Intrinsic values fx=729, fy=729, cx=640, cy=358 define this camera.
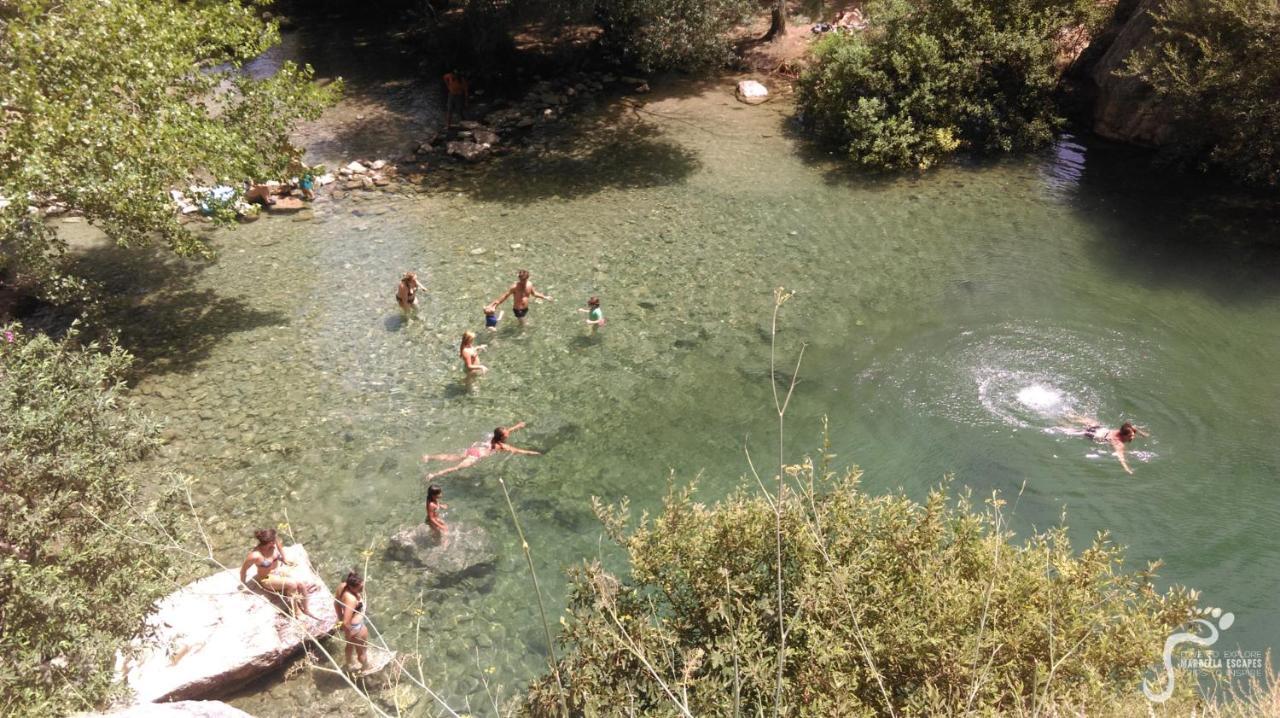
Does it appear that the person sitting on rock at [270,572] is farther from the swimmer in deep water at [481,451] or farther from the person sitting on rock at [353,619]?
the swimmer in deep water at [481,451]

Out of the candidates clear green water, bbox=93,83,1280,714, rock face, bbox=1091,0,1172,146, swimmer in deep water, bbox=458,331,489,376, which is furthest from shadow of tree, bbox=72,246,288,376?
rock face, bbox=1091,0,1172,146

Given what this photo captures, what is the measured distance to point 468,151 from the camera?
24.9 metres

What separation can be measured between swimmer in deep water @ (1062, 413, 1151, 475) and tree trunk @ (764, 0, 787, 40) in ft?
78.8

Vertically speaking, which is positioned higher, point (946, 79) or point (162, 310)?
point (946, 79)

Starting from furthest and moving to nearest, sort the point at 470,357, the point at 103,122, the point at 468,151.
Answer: the point at 468,151, the point at 470,357, the point at 103,122

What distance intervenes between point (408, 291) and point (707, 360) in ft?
22.6

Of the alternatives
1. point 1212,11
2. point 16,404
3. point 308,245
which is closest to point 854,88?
point 1212,11

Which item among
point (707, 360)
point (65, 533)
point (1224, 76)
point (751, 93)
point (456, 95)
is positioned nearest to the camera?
point (65, 533)

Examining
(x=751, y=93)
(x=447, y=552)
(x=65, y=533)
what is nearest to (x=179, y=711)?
(x=65, y=533)

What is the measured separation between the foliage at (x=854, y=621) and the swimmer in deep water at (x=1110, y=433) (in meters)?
5.80

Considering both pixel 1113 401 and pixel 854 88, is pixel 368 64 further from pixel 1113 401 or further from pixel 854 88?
pixel 1113 401

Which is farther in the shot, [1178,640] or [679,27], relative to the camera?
[679,27]

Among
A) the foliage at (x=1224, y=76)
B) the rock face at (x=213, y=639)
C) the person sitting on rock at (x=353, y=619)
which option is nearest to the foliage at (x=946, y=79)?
the foliage at (x=1224, y=76)

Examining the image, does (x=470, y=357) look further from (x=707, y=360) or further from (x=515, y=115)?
(x=515, y=115)
